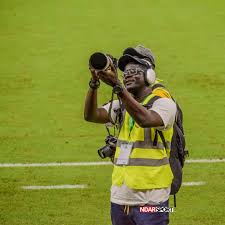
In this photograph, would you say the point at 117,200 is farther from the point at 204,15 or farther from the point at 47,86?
the point at 204,15

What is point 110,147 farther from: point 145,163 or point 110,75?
point 110,75

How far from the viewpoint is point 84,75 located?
20203 millimetres

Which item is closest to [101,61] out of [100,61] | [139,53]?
[100,61]

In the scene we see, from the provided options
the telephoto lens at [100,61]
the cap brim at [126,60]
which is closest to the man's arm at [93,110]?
the cap brim at [126,60]

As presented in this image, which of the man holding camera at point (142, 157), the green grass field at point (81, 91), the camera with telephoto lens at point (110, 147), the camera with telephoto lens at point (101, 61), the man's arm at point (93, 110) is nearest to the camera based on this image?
the camera with telephoto lens at point (101, 61)

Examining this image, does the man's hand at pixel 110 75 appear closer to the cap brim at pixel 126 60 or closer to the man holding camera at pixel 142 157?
the man holding camera at pixel 142 157

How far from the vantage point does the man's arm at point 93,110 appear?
7.54 m

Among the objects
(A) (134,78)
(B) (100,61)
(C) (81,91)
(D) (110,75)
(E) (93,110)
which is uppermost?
(B) (100,61)

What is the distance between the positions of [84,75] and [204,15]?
6.64 meters

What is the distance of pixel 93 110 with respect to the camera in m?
7.68

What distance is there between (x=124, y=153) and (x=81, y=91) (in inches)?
457

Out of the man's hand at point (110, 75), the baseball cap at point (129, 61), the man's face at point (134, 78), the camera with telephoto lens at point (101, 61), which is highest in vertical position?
the camera with telephoto lens at point (101, 61)

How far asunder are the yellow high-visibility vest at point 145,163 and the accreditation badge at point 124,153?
0.03m

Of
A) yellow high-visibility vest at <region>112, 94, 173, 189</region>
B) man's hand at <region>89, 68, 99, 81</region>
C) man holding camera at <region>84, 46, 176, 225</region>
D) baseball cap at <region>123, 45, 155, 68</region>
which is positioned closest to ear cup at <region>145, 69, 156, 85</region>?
man holding camera at <region>84, 46, 176, 225</region>
